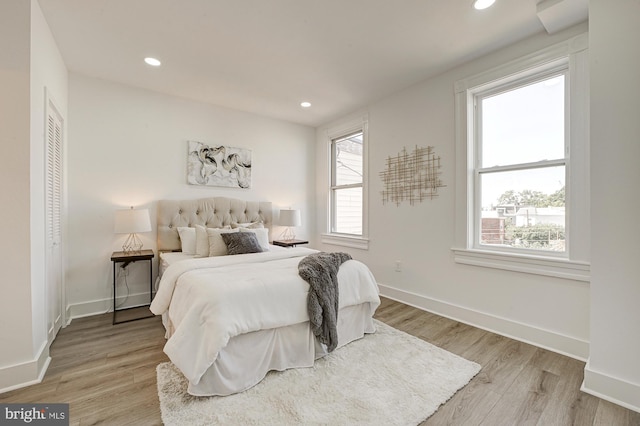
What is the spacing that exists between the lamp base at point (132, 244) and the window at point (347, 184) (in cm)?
283

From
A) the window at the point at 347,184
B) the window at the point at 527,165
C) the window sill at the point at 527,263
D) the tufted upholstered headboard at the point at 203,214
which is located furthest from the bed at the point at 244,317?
the window at the point at 347,184

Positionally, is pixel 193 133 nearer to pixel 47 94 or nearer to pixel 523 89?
pixel 47 94

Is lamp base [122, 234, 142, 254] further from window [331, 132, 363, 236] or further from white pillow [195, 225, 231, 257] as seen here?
window [331, 132, 363, 236]

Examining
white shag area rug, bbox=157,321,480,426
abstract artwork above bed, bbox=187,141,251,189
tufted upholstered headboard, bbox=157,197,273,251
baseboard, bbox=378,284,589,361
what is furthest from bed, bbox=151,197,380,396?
abstract artwork above bed, bbox=187,141,251,189

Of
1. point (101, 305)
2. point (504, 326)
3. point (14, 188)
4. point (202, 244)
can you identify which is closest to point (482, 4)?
point (504, 326)

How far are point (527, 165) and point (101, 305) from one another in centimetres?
474

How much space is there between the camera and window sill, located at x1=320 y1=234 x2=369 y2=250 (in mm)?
4143

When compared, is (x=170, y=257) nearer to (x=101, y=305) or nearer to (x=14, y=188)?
(x=101, y=305)

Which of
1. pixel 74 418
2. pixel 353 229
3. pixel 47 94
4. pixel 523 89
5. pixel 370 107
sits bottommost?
pixel 74 418

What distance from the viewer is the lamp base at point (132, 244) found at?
11.0 ft

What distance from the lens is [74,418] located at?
1.57m

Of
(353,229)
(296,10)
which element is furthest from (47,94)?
(353,229)

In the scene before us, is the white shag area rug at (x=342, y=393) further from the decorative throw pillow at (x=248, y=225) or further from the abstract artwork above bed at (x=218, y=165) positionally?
the abstract artwork above bed at (x=218, y=165)

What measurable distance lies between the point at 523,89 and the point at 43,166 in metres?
4.20
